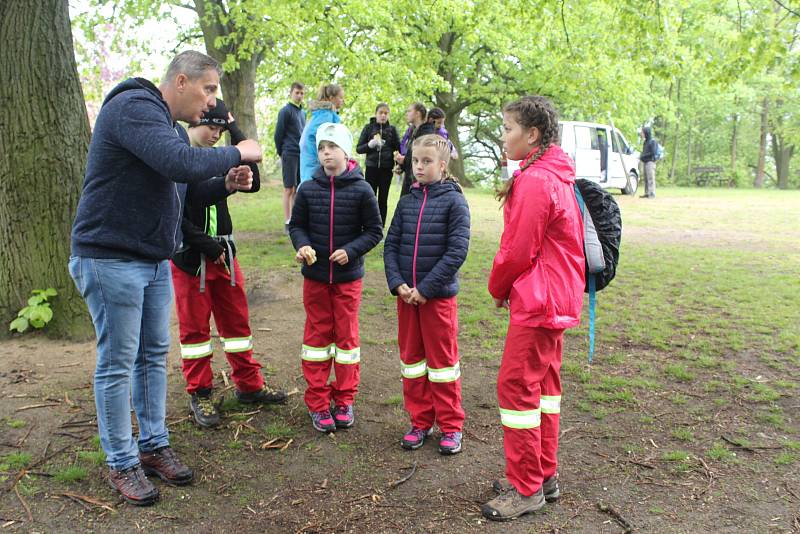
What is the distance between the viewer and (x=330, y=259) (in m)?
4.08

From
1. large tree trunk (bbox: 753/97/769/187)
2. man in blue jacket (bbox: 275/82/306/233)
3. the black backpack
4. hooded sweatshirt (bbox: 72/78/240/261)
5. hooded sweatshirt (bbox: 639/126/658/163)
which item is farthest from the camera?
large tree trunk (bbox: 753/97/769/187)

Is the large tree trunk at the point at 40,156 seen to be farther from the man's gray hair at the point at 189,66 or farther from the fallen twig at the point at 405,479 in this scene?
the fallen twig at the point at 405,479

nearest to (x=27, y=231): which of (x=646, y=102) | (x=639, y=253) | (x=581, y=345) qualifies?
(x=581, y=345)

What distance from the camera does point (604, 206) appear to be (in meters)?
3.31

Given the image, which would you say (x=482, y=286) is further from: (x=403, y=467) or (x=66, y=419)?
(x=66, y=419)

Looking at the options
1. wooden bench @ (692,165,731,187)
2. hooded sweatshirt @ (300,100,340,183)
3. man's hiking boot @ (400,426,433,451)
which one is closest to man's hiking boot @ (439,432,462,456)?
man's hiking boot @ (400,426,433,451)

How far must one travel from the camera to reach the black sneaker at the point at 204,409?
4.15 metres

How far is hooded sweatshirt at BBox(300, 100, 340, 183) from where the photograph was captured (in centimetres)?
781

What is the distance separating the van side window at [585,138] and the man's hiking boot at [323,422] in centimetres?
1721

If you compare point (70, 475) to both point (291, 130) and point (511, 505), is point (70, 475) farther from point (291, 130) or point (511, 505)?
point (291, 130)

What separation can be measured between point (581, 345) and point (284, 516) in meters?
3.67

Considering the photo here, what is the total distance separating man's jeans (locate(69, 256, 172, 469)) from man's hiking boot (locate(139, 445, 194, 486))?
42 mm

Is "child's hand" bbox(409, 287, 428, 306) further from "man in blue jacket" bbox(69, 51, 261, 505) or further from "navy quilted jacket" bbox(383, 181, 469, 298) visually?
"man in blue jacket" bbox(69, 51, 261, 505)

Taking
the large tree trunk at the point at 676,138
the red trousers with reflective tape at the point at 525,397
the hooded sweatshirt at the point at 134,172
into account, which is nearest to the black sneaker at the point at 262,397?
the hooded sweatshirt at the point at 134,172
